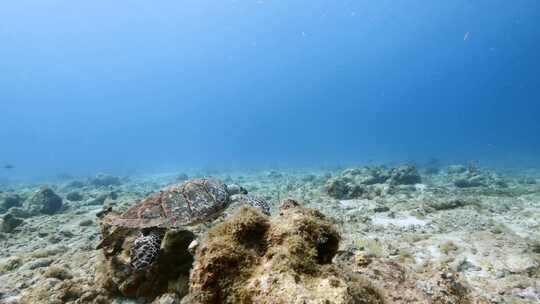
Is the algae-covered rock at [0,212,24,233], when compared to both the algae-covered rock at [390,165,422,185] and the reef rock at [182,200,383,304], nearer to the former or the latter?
the reef rock at [182,200,383,304]

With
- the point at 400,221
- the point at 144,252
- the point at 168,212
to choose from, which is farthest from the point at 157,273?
the point at 400,221

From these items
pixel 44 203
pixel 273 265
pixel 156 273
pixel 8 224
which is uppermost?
pixel 273 265

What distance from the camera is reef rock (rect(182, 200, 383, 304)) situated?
163 centimetres

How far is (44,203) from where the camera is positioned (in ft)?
42.3

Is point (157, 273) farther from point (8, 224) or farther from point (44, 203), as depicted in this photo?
point (44, 203)

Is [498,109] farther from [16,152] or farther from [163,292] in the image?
[16,152]

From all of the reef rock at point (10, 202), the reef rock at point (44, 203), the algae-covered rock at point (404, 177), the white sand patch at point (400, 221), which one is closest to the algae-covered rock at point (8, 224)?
the reef rock at point (44, 203)

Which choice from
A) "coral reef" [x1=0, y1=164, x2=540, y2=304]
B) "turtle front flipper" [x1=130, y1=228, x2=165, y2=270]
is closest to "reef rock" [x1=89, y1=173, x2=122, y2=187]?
"coral reef" [x1=0, y1=164, x2=540, y2=304]

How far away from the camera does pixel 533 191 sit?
40.3ft

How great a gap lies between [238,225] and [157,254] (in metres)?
2.29

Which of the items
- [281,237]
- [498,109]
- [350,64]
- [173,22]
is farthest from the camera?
[498,109]

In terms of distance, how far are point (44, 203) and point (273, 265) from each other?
15.7 meters

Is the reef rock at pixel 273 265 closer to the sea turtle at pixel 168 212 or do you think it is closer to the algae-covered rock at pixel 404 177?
the sea turtle at pixel 168 212

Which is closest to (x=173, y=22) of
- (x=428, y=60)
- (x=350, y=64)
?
(x=350, y=64)
